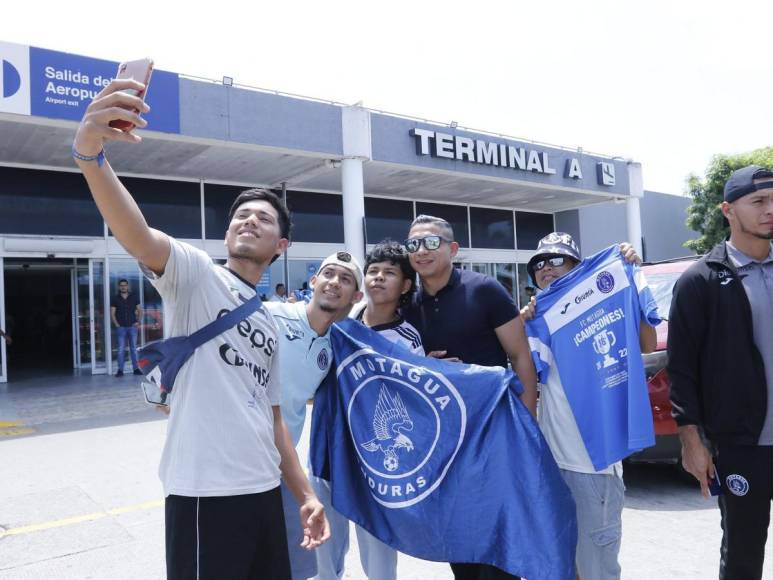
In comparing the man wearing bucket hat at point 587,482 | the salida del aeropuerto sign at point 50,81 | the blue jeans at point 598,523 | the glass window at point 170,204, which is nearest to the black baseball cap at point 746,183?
the man wearing bucket hat at point 587,482

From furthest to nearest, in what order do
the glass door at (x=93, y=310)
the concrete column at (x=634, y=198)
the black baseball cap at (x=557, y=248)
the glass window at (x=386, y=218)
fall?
1. the concrete column at (x=634, y=198)
2. the glass window at (x=386, y=218)
3. the glass door at (x=93, y=310)
4. the black baseball cap at (x=557, y=248)

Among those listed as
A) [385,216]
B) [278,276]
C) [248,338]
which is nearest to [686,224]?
[385,216]

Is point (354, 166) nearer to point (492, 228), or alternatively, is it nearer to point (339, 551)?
point (492, 228)

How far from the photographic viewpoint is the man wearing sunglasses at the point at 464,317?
2920mm

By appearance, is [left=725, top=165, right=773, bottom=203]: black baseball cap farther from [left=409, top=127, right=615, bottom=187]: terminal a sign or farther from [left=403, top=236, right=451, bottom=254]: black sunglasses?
[left=409, top=127, right=615, bottom=187]: terminal a sign

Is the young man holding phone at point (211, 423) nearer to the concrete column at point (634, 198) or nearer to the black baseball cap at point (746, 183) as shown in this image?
the black baseball cap at point (746, 183)

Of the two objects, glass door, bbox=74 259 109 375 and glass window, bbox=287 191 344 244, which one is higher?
glass window, bbox=287 191 344 244

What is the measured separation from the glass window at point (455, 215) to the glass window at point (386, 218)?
0.77 meters

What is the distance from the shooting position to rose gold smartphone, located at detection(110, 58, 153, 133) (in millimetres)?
1664

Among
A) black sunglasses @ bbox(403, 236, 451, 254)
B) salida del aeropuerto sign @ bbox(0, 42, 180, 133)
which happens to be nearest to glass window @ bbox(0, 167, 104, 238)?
salida del aeropuerto sign @ bbox(0, 42, 180, 133)

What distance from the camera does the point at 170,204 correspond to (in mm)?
14047

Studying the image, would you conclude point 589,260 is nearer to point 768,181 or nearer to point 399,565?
point 768,181

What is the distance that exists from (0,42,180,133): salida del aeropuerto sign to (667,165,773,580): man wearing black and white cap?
8.73m

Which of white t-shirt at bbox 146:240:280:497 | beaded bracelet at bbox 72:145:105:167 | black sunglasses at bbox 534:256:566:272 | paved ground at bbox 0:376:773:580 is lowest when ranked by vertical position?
paved ground at bbox 0:376:773:580
